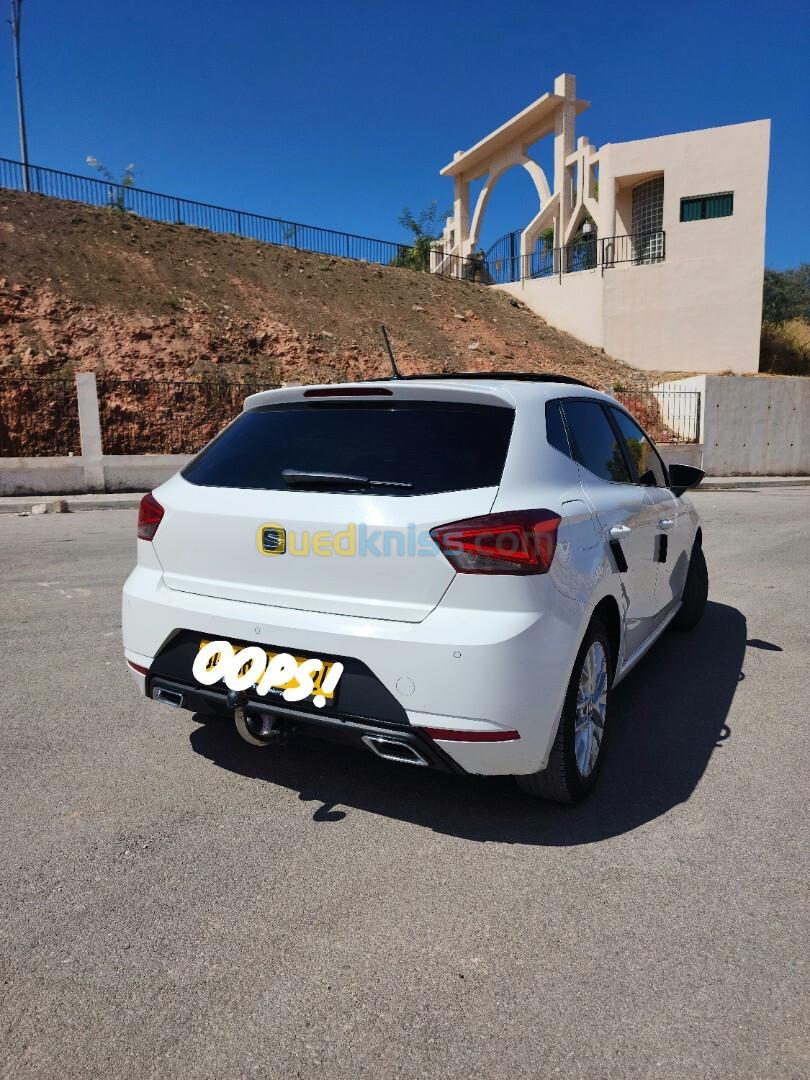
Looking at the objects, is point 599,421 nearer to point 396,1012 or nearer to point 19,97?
point 396,1012

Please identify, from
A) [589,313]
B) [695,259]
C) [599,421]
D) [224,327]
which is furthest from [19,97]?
[599,421]

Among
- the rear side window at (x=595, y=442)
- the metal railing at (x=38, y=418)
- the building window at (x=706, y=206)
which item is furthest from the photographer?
the building window at (x=706, y=206)

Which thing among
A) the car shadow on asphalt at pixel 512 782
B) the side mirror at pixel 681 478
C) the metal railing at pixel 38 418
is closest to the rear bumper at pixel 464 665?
the car shadow on asphalt at pixel 512 782

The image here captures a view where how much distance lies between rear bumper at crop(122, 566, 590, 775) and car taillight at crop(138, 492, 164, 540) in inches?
29.3

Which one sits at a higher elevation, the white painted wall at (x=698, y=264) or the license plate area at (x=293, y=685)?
the white painted wall at (x=698, y=264)

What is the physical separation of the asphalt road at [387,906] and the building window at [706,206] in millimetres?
28972

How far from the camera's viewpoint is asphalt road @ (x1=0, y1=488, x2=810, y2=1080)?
1827 millimetres

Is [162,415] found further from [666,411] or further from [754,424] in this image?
[754,424]

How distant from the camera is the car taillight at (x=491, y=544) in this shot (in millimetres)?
2475

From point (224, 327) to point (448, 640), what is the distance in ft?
82.2

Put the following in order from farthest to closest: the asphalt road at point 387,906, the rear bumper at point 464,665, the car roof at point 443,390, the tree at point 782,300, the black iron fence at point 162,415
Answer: the tree at point 782,300
the black iron fence at point 162,415
the car roof at point 443,390
the rear bumper at point 464,665
the asphalt road at point 387,906

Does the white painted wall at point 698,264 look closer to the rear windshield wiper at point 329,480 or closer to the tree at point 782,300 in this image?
the tree at point 782,300

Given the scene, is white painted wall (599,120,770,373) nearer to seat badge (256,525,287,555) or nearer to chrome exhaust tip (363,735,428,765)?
seat badge (256,525,287,555)

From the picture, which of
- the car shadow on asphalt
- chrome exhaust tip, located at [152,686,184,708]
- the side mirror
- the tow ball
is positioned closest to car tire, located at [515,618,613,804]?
the car shadow on asphalt
